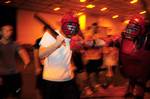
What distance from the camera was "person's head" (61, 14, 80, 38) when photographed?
375 cm

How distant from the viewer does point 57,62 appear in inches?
150

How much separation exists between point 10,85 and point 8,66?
0.30m

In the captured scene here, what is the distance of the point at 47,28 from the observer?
3.74 meters

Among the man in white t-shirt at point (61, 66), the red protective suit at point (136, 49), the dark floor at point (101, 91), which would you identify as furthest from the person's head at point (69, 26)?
the dark floor at point (101, 91)

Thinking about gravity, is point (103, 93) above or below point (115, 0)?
below

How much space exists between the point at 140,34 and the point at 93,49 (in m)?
3.18

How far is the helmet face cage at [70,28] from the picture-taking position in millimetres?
3748

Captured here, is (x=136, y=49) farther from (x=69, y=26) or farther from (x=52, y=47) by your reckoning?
(x=52, y=47)

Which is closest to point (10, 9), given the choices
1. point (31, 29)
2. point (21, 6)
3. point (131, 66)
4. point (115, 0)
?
point (21, 6)

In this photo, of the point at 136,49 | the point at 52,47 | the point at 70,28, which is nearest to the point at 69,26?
the point at 70,28

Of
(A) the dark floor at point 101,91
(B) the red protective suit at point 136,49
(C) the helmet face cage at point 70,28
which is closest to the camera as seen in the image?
(C) the helmet face cage at point 70,28

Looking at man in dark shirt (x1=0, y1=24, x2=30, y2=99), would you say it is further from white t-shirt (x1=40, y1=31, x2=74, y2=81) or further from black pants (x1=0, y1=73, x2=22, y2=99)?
white t-shirt (x1=40, y1=31, x2=74, y2=81)

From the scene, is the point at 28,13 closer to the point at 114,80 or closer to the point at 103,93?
the point at 114,80

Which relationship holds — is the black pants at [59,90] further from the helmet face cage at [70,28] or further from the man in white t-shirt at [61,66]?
the helmet face cage at [70,28]
